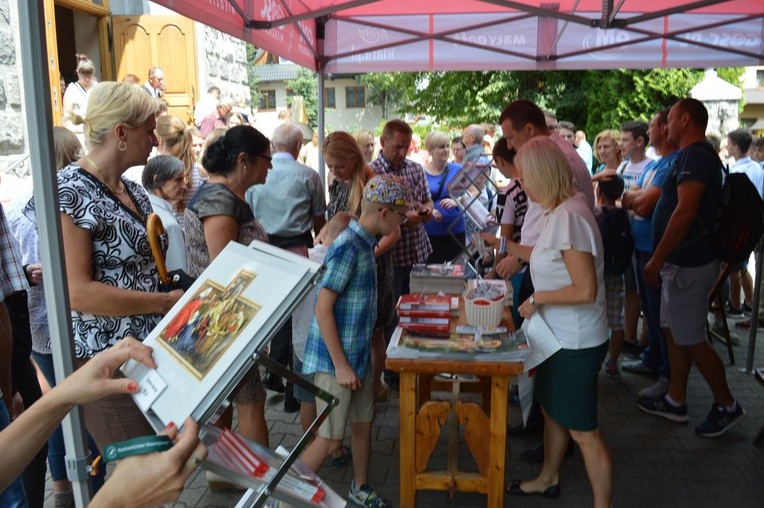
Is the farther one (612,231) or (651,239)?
(651,239)

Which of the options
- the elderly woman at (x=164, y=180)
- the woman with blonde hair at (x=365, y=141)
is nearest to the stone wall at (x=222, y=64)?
the woman with blonde hair at (x=365, y=141)

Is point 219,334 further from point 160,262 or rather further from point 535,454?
point 535,454

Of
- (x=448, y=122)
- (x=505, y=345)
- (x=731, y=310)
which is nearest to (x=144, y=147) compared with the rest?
(x=505, y=345)

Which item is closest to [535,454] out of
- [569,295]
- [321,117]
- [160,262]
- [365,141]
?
[569,295]

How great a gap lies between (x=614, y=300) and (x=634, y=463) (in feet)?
4.41

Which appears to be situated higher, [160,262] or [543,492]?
[160,262]

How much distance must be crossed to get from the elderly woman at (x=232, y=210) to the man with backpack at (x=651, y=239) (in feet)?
8.48

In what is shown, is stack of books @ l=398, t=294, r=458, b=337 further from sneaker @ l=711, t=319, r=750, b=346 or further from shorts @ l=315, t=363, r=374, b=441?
sneaker @ l=711, t=319, r=750, b=346

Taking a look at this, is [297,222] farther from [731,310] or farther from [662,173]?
[731,310]

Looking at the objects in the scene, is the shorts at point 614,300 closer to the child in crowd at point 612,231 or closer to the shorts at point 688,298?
the child in crowd at point 612,231

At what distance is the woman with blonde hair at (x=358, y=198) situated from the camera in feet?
12.2

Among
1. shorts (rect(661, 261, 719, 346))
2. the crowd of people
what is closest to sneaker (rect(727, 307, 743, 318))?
the crowd of people

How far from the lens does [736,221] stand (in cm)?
353

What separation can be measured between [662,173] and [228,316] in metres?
3.61
